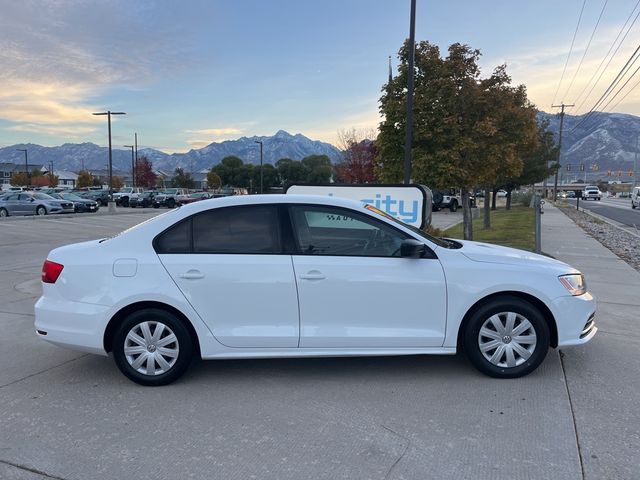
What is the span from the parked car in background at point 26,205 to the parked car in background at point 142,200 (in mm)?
16184

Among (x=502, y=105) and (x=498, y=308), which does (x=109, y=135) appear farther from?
(x=498, y=308)

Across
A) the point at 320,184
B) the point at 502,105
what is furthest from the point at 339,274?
the point at 502,105

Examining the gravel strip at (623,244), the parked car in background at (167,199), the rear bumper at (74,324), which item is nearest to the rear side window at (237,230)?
the rear bumper at (74,324)

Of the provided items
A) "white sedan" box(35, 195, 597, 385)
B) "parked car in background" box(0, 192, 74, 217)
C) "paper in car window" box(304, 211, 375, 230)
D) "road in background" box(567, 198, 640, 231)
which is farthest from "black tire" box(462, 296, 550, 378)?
"parked car in background" box(0, 192, 74, 217)

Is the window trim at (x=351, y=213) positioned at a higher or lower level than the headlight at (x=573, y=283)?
higher

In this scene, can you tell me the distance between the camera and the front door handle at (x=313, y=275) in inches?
166

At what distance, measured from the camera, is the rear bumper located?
14.0 ft

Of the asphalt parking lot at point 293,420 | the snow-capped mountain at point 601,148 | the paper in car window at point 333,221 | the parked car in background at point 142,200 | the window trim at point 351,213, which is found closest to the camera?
the asphalt parking lot at point 293,420

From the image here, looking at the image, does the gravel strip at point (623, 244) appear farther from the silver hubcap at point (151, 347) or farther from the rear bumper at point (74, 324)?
the rear bumper at point (74, 324)

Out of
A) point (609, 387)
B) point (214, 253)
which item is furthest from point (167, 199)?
point (609, 387)

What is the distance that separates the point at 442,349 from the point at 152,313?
243 centimetres

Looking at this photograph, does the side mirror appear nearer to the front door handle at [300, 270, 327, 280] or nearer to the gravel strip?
the front door handle at [300, 270, 327, 280]

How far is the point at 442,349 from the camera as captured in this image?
14.3ft

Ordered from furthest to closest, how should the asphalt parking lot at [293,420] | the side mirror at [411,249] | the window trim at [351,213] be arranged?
the window trim at [351,213] → the side mirror at [411,249] → the asphalt parking lot at [293,420]
